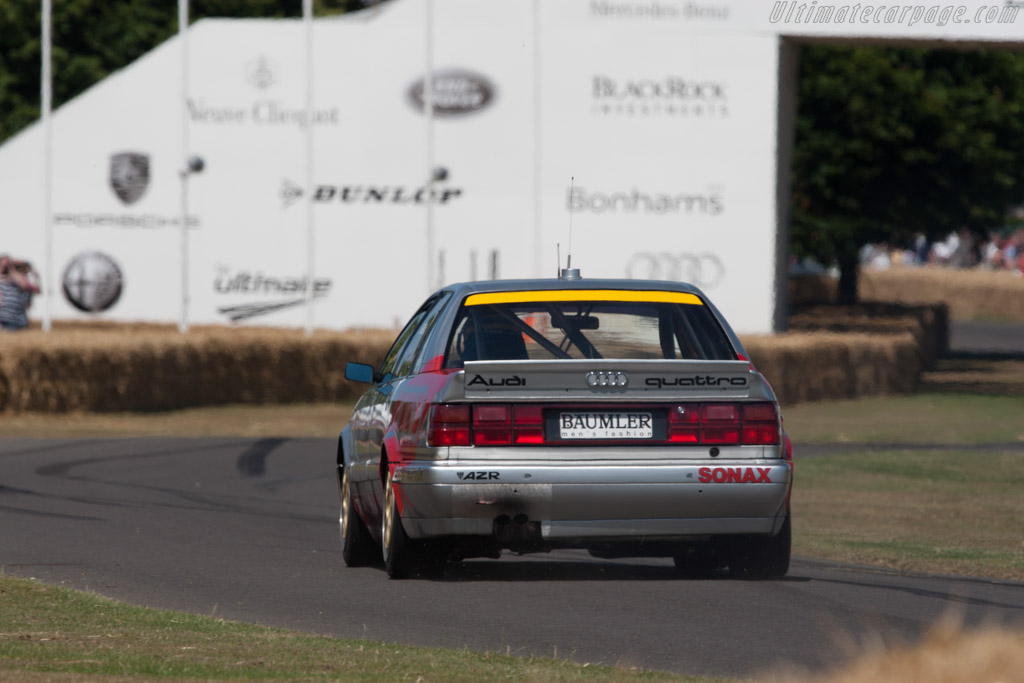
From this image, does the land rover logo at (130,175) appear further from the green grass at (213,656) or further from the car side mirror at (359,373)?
the green grass at (213,656)

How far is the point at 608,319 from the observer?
1002 cm

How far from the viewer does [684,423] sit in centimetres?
927

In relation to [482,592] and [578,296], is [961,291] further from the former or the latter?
[482,592]

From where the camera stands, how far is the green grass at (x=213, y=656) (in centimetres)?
678

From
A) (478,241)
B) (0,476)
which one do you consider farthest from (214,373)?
(0,476)

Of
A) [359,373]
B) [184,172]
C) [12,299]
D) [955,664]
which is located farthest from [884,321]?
[955,664]

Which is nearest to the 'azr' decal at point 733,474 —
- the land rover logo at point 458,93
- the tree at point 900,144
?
the land rover logo at point 458,93

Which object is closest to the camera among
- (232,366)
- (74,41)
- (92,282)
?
(232,366)

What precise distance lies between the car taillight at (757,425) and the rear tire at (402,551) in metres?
1.71

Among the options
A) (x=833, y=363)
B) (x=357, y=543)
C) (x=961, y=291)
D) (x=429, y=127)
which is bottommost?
(x=833, y=363)

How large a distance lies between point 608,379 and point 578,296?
96 cm

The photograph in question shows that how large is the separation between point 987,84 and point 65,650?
40.2 m

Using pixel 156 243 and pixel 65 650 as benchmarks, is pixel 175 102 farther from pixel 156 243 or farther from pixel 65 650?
pixel 65 650

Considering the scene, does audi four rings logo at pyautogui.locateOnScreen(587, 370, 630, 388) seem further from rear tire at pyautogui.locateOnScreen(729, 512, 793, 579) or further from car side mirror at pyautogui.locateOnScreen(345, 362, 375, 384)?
car side mirror at pyautogui.locateOnScreen(345, 362, 375, 384)
